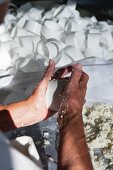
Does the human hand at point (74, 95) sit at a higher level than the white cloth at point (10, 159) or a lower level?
lower

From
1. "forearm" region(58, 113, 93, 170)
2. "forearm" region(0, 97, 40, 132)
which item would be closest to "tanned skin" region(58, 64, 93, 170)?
"forearm" region(58, 113, 93, 170)

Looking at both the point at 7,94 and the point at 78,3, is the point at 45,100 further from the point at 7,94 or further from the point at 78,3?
the point at 78,3

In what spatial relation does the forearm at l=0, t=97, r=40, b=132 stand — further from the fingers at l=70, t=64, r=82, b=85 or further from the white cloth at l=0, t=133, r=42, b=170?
the white cloth at l=0, t=133, r=42, b=170

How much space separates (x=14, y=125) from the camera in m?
1.15

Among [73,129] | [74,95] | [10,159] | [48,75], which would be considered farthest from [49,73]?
[10,159]

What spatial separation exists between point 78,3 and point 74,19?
0.27m

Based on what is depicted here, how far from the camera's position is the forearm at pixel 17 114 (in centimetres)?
111

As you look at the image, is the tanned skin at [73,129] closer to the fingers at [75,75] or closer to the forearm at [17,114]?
the fingers at [75,75]

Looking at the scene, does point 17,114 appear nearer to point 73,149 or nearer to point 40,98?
point 40,98

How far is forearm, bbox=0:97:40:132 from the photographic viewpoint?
1.11 meters

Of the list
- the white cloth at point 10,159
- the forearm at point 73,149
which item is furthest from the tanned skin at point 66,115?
the white cloth at point 10,159

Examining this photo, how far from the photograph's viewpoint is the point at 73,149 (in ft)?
2.98

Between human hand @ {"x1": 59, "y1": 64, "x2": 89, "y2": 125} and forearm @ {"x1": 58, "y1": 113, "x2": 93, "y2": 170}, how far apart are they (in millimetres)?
46

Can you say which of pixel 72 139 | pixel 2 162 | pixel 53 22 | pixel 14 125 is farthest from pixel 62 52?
pixel 2 162
